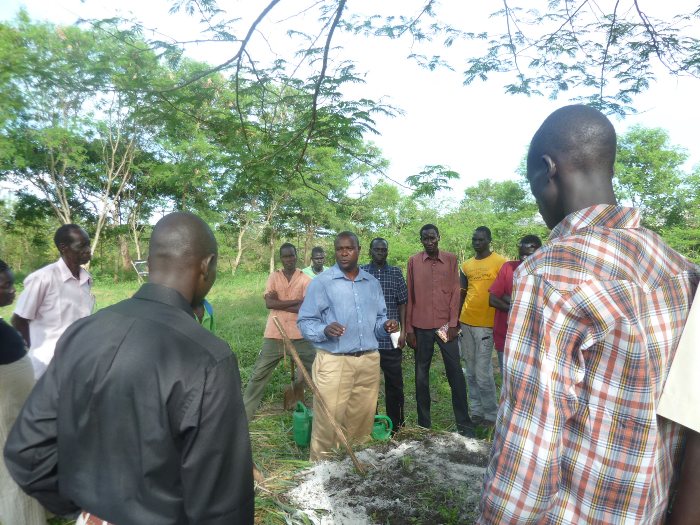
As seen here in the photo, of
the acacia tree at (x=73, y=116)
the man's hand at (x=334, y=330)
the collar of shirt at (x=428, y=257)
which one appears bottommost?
the man's hand at (x=334, y=330)

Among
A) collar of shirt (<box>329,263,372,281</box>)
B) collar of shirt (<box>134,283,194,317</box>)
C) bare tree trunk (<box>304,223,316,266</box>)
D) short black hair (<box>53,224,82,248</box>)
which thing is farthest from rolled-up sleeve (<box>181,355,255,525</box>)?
bare tree trunk (<box>304,223,316,266</box>)

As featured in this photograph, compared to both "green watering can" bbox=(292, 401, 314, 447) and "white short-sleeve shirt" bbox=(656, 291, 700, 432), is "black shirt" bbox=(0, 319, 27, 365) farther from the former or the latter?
"white short-sleeve shirt" bbox=(656, 291, 700, 432)

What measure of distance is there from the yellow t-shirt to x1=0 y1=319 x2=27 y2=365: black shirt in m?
4.30

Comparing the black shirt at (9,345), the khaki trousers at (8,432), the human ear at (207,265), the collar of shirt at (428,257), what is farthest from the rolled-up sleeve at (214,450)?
the collar of shirt at (428,257)

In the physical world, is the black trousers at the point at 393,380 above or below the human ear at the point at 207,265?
below

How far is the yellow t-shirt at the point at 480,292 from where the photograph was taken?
5219 millimetres

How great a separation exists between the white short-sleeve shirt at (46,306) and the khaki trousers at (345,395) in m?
2.10

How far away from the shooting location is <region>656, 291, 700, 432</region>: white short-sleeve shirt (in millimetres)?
960

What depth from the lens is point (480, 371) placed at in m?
5.14

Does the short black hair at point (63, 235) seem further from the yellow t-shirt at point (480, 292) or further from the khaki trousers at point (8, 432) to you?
the yellow t-shirt at point (480, 292)

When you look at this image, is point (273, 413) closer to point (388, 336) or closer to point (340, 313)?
point (388, 336)

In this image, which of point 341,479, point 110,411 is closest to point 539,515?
point 110,411

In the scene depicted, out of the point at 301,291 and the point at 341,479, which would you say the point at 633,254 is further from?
the point at 301,291

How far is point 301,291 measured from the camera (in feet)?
18.8
